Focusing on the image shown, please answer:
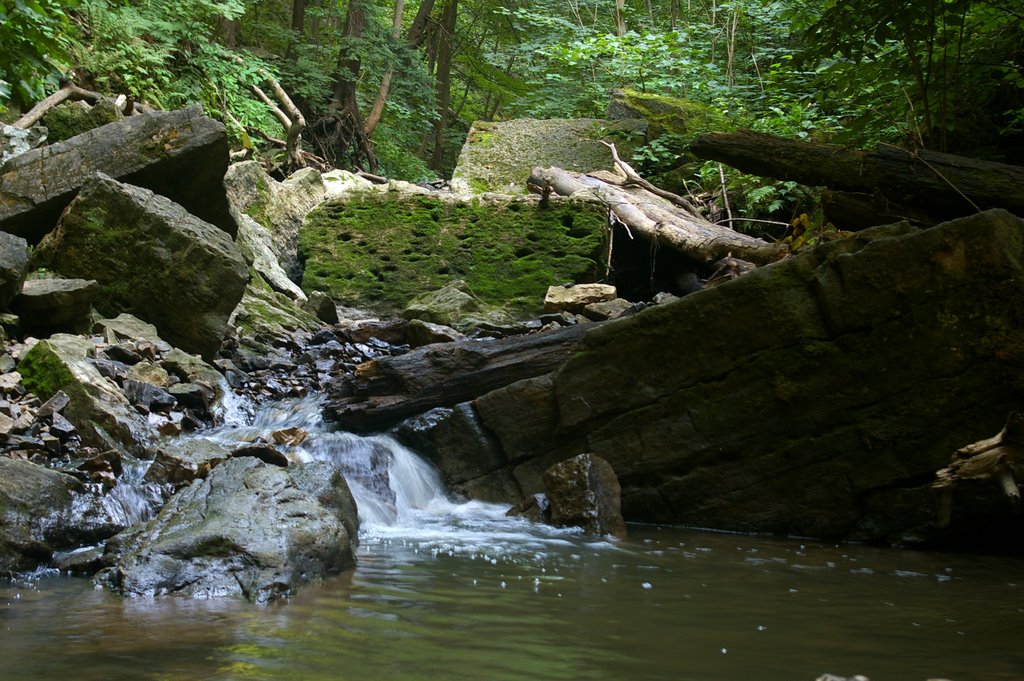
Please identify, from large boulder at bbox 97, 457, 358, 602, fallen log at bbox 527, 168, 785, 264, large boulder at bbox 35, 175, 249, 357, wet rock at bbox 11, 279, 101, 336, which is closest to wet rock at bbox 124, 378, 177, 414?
wet rock at bbox 11, 279, 101, 336

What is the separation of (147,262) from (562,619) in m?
6.61

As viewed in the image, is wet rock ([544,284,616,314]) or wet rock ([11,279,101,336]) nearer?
wet rock ([11,279,101,336])

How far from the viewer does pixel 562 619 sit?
12.2 ft

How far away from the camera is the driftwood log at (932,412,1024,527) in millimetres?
3305

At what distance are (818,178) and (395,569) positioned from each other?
15.8 feet

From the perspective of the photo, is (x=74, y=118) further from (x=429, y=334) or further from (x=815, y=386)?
(x=815, y=386)

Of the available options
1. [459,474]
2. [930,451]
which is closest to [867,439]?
[930,451]

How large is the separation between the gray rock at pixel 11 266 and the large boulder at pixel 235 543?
11.4 ft

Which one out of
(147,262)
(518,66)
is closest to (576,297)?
(147,262)

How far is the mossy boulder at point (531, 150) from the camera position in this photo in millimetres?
15219

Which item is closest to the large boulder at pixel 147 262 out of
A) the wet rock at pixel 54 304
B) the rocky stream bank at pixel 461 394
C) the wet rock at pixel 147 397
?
the rocky stream bank at pixel 461 394

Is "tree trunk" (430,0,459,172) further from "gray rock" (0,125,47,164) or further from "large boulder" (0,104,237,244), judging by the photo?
"large boulder" (0,104,237,244)

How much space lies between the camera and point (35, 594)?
3869 millimetres

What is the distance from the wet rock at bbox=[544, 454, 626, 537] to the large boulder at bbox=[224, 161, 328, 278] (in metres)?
7.52
